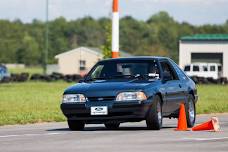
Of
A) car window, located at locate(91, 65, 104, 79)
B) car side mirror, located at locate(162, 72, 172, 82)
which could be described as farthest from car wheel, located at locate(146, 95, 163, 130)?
car window, located at locate(91, 65, 104, 79)

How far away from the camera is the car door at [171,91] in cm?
1989

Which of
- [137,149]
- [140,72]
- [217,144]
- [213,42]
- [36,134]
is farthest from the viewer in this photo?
[213,42]

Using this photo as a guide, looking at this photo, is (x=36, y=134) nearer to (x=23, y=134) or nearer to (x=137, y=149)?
(x=23, y=134)

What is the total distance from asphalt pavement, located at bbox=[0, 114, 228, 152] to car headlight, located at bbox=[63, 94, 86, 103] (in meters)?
0.64

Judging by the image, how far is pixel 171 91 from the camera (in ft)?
66.3

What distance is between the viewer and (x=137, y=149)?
552 inches

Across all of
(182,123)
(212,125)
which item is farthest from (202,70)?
(212,125)

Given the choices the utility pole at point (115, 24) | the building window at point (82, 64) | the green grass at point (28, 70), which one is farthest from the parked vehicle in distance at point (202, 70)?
the green grass at point (28, 70)

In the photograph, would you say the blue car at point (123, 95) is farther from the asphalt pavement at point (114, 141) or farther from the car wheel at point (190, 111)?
the car wheel at point (190, 111)

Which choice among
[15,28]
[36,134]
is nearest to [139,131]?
[36,134]

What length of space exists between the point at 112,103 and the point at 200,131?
186 centimetres

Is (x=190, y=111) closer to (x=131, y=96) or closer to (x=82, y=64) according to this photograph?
(x=131, y=96)

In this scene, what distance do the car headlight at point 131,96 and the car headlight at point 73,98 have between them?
72cm

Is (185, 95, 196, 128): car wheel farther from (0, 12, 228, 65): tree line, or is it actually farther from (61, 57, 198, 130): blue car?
(0, 12, 228, 65): tree line
